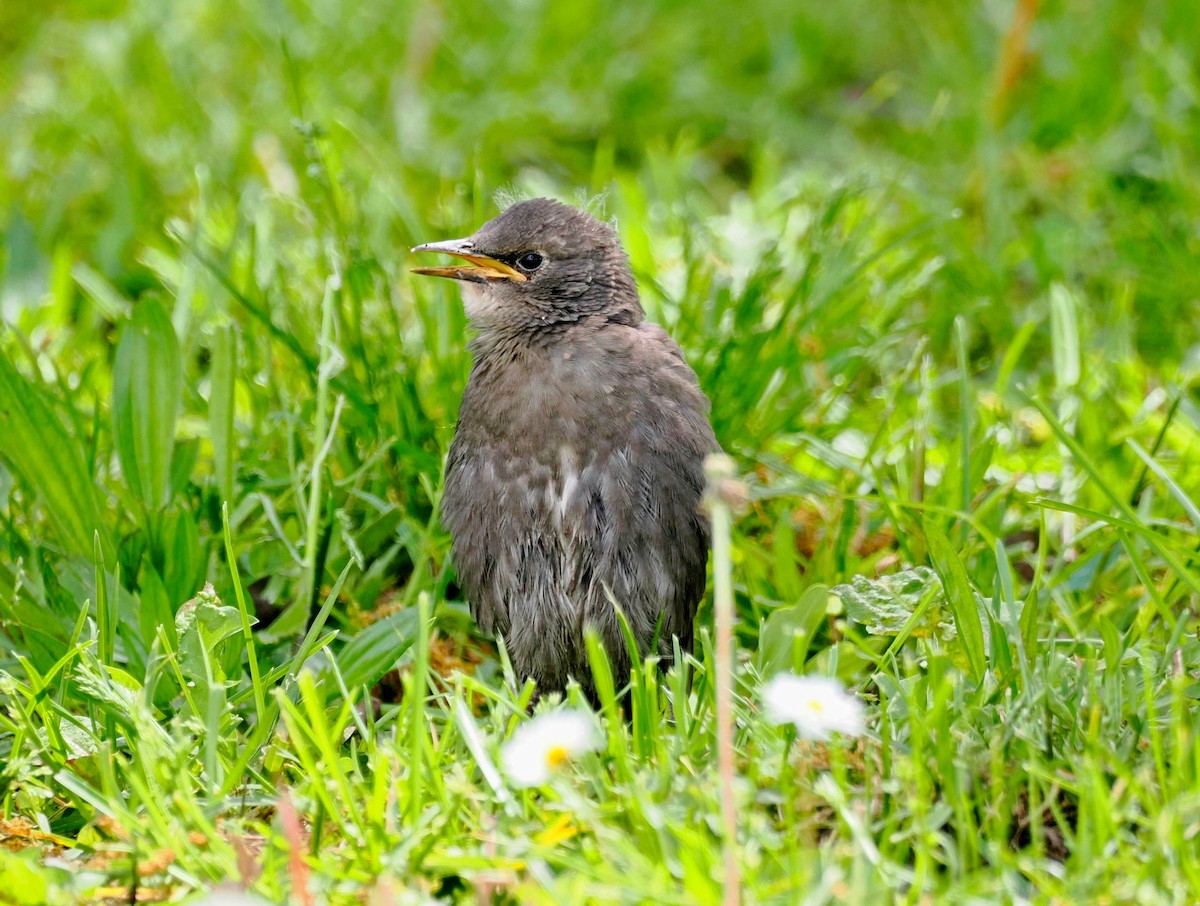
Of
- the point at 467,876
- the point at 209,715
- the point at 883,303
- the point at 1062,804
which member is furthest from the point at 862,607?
the point at 883,303

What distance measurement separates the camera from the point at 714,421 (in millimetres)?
3895

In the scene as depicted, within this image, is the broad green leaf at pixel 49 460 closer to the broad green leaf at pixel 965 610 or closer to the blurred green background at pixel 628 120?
the blurred green background at pixel 628 120

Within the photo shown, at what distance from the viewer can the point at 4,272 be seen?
4676 millimetres

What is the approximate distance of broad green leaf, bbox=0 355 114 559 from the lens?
10.9ft

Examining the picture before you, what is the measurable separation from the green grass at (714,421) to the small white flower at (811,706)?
9cm

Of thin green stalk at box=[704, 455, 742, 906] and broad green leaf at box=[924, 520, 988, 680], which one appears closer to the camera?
thin green stalk at box=[704, 455, 742, 906]

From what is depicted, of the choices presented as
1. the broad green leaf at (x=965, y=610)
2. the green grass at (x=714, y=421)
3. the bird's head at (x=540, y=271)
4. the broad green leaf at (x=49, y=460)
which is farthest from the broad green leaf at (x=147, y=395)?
the broad green leaf at (x=965, y=610)

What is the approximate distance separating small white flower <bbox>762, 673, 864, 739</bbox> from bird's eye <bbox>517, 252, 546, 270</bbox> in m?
1.64

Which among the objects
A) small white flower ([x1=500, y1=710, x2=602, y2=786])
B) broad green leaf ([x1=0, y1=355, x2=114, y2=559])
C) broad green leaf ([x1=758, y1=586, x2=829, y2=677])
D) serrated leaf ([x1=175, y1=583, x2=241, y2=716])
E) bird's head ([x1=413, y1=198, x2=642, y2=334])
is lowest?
broad green leaf ([x1=758, y1=586, x2=829, y2=677])

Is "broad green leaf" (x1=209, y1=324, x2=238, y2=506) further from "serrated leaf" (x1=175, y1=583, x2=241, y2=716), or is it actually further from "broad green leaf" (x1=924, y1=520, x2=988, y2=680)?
"broad green leaf" (x1=924, y1=520, x2=988, y2=680)

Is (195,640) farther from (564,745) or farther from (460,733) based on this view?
(564,745)

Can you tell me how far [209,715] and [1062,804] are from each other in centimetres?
157

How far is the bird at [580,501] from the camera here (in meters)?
3.29

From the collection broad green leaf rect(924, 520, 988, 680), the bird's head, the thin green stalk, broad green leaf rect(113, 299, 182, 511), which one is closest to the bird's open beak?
the bird's head
